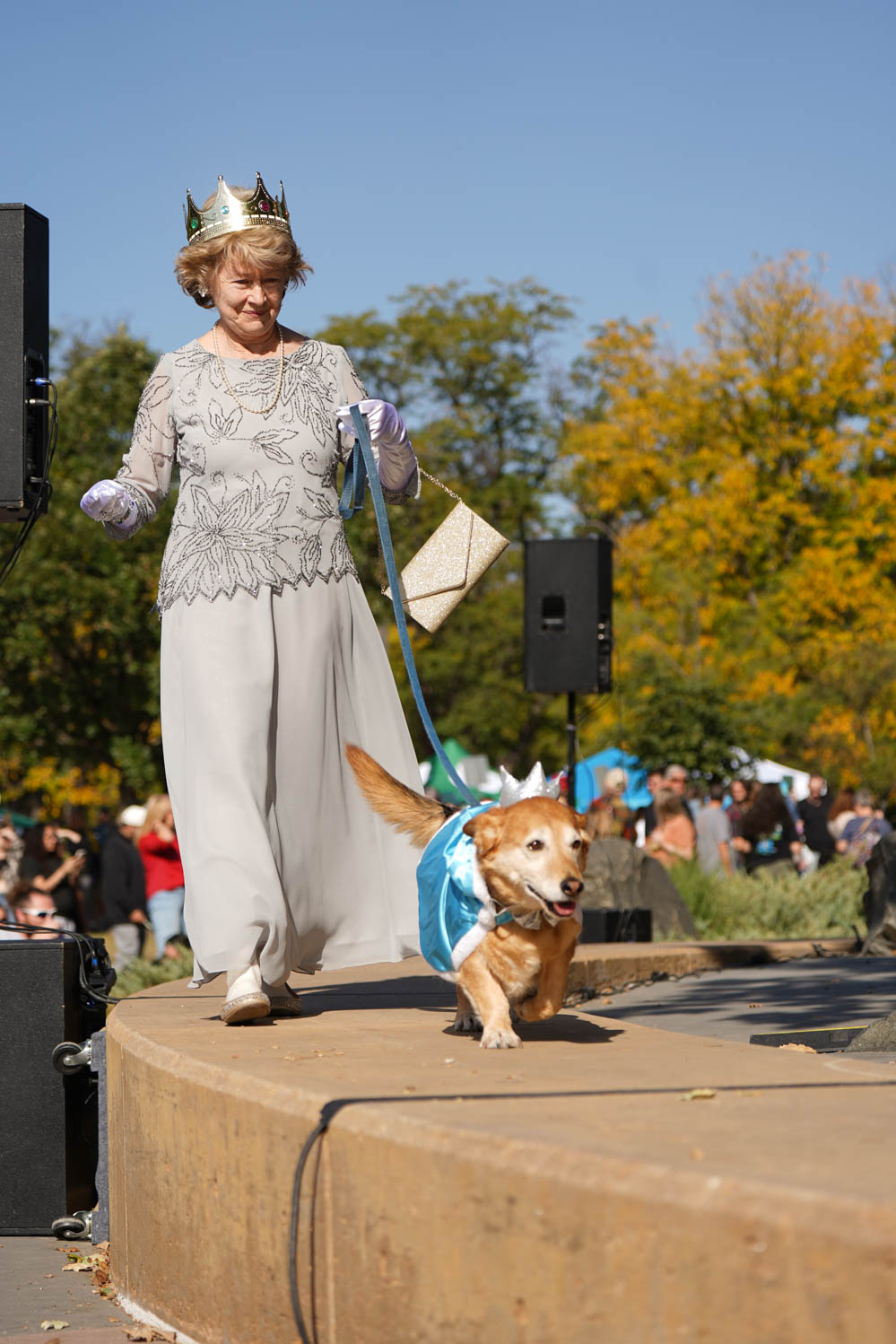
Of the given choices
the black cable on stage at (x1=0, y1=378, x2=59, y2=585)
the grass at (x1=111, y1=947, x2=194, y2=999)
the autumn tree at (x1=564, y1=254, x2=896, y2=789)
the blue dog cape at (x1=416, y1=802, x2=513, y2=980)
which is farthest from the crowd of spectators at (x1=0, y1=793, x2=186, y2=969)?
the autumn tree at (x1=564, y1=254, x2=896, y2=789)

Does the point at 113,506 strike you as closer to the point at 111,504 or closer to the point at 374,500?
the point at 111,504

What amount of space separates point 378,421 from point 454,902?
164 cm

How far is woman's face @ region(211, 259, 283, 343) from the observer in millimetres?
5145

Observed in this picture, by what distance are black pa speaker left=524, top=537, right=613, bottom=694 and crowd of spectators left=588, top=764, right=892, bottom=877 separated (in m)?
1.44

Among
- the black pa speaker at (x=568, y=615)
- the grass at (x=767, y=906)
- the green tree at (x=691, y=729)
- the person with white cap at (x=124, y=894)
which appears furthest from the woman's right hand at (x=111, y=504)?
the green tree at (x=691, y=729)

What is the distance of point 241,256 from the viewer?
16.7ft

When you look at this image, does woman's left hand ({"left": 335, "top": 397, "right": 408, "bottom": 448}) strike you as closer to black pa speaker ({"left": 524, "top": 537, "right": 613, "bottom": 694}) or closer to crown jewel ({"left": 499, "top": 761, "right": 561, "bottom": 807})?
crown jewel ({"left": 499, "top": 761, "right": 561, "bottom": 807})

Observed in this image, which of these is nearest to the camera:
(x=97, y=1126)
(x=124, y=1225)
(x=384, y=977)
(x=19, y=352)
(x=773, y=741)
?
(x=124, y=1225)

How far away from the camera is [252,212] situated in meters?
5.13

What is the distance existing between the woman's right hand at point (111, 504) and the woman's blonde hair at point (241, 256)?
2.33 feet

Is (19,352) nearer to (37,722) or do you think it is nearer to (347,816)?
(347,816)

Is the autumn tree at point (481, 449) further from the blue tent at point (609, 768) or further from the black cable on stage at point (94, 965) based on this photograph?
the black cable on stage at point (94, 965)

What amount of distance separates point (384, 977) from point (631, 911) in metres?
5.48

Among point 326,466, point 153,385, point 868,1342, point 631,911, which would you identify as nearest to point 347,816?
point 326,466
